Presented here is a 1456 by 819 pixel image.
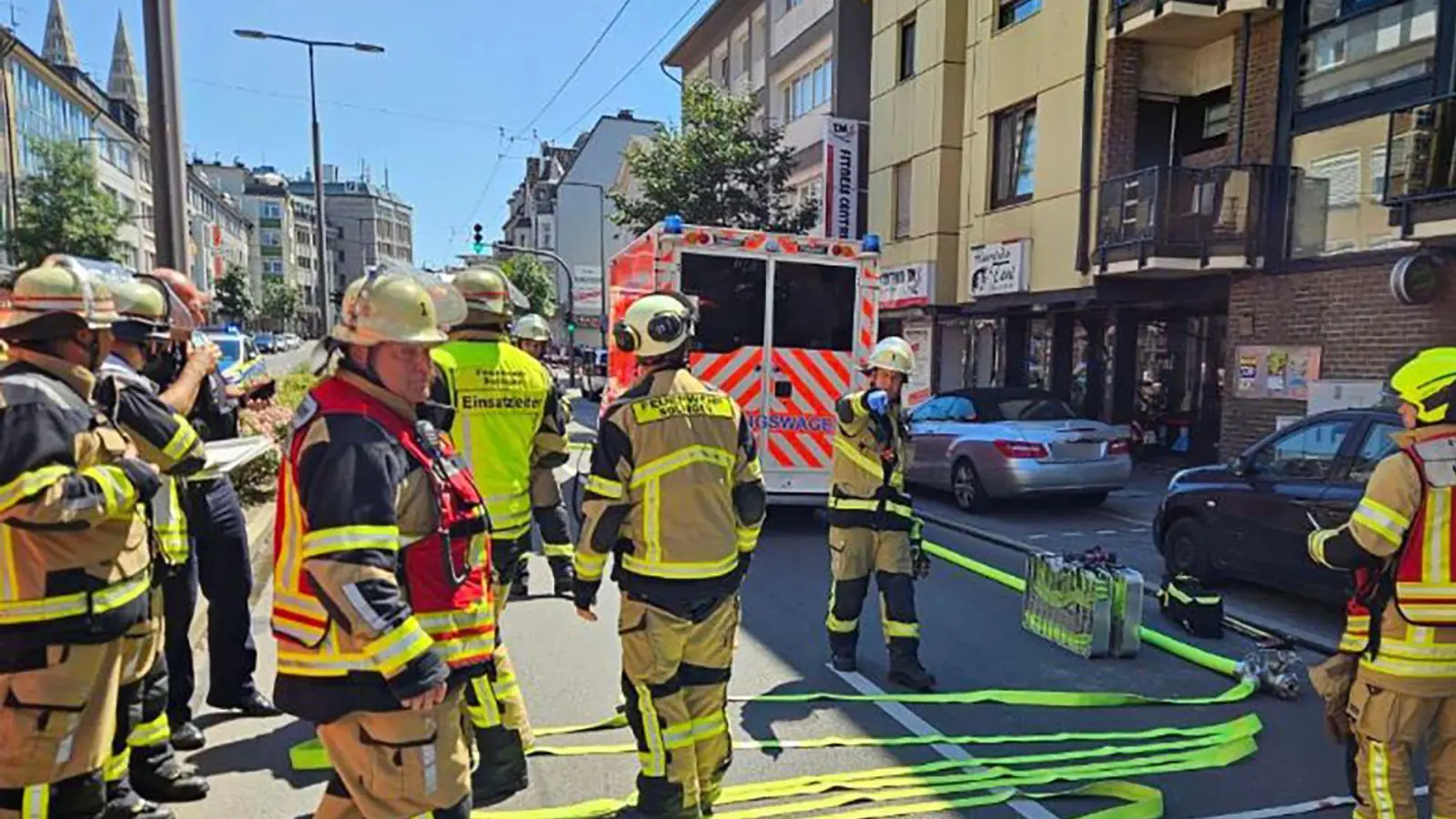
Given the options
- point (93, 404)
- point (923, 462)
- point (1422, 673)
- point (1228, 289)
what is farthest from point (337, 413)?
point (1228, 289)

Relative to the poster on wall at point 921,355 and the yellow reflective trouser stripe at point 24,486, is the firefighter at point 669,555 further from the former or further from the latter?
the poster on wall at point 921,355

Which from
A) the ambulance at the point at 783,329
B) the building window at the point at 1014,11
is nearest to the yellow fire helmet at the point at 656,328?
the ambulance at the point at 783,329

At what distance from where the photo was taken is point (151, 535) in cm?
330

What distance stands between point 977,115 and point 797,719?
49.1 ft

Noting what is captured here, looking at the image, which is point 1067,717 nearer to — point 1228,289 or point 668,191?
point 1228,289

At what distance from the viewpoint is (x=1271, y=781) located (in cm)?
393

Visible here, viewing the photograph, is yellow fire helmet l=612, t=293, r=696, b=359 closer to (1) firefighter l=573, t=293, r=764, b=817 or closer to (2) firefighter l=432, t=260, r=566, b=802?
(1) firefighter l=573, t=293, r=764, b=817

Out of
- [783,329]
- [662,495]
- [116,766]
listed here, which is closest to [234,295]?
[783,329]

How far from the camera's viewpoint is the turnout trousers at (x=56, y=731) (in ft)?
8.77

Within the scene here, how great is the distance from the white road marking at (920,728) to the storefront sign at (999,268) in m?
11.7

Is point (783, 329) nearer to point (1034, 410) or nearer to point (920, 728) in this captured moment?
point (1034, 410)

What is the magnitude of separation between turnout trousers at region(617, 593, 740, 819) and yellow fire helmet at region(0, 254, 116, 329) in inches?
77.9

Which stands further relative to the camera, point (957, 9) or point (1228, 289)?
point (957, 9)

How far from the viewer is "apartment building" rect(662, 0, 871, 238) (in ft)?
69.1
